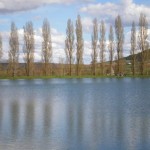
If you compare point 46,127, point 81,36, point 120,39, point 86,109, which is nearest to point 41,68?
point 81,36

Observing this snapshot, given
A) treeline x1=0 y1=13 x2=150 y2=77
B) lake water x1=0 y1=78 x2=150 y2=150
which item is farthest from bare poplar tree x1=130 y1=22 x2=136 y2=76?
lake water x1=0 y1=78 x2=150 y2=150

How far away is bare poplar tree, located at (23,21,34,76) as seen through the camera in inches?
2931

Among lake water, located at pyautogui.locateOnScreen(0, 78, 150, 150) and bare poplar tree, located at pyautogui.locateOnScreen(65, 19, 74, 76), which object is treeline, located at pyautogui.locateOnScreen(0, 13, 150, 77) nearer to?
bare poplar tree, located at pyautogui.locateOnScreen(65, 19, 74, 76)

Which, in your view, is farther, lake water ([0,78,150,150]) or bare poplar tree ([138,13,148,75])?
bare poplar tree ([138,13,148,75])

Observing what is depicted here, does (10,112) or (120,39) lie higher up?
(120,39)

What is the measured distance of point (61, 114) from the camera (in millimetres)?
19625

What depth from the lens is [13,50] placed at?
75.1m

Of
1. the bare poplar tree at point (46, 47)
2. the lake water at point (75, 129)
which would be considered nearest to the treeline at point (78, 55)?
the bare poplar tree at point (46, 47)

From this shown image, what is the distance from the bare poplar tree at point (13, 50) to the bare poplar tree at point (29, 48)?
5.81ft

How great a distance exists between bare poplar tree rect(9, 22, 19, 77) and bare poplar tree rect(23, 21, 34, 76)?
177 centimetres

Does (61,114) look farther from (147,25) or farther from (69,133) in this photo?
(147,25)

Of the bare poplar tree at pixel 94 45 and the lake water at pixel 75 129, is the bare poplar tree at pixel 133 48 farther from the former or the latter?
the lake water at pixel 75 129

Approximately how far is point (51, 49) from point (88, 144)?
65.5 m

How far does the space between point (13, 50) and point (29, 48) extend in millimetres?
3209
